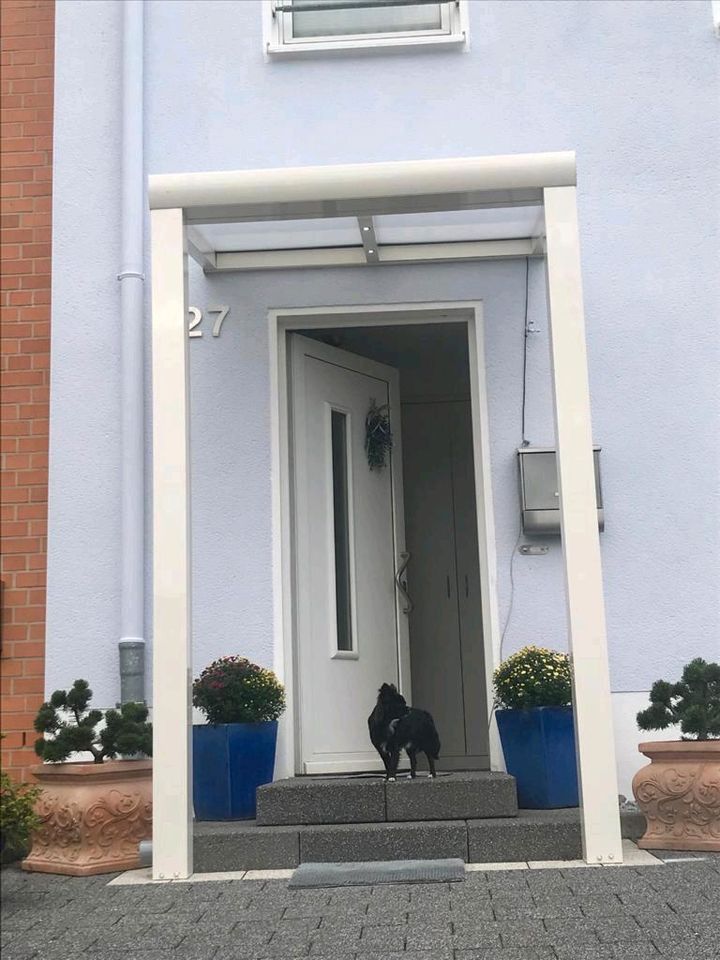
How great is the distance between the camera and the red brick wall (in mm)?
6277

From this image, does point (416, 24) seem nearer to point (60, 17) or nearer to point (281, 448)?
point (60, 17)

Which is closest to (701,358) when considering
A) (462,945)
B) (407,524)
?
(407,524)

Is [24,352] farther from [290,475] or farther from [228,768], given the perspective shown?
[228,768]

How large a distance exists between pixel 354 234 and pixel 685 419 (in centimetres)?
181

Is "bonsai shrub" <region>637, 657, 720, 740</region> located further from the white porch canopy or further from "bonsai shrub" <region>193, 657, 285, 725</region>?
"bonsai shrub" <region>193, 657, 285, 725</region>

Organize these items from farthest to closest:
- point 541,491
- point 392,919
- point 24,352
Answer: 1. point 24,352
2. point 541,491
3. point 392,919

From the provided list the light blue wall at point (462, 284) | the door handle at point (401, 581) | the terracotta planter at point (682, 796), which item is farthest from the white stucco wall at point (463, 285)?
the door handle at point (401, 581)

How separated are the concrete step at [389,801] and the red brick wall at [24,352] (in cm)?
158

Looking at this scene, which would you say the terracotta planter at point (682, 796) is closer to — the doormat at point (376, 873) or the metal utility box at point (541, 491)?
the doormat at point (376, 873)

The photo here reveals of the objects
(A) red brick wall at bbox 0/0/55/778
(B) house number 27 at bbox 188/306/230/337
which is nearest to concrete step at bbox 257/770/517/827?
(A) red brick wall at bbox 0/0/55/778

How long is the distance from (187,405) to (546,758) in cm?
212

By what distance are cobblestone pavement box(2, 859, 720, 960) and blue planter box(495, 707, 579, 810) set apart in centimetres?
72

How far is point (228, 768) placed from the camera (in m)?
5.55

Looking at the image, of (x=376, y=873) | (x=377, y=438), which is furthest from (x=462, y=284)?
(x=376, y=873)
